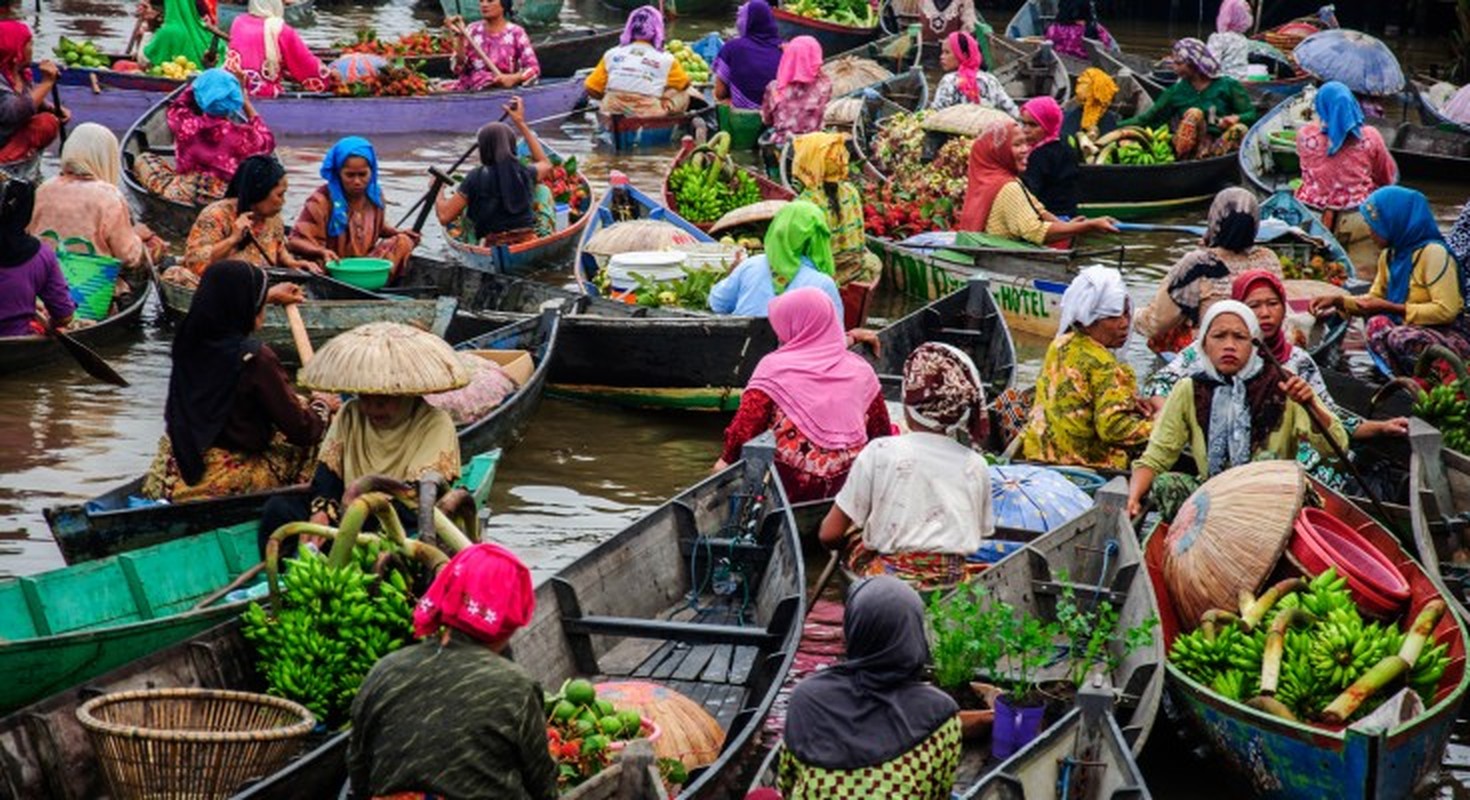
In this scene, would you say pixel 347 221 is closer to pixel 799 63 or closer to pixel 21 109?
pixel 21 109

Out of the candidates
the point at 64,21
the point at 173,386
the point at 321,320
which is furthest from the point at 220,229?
the point at 64,21

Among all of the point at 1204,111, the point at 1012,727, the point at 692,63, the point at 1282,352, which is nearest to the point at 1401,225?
the point at 1282,352

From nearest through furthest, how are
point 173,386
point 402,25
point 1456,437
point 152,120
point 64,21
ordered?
point 173,386, point 1456,437, point 152,120, point 64,21, point 402,25

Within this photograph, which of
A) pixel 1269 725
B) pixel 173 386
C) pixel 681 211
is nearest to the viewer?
pixel 1269 725

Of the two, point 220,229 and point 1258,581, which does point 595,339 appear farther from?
point 1258,581

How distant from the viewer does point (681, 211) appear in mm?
12672

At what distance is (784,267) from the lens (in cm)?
965

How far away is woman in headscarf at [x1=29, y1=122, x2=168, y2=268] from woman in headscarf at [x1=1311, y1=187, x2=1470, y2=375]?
6677 mm

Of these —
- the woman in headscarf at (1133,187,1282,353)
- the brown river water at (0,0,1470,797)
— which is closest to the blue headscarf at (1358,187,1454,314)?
the woman in headscarf at (1133,187,1282,353)

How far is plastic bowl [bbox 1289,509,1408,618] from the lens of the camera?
6691mm

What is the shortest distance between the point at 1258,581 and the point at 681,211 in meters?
6.66

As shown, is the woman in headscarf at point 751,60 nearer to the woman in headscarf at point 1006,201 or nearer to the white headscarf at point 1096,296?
the woman in headscarf at point 1006,201

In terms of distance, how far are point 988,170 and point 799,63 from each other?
357 centimetres

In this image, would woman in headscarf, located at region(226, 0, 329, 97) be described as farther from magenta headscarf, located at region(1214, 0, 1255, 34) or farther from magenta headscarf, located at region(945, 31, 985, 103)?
magenta headscarf, located at region(1214, 0, 1255, 34)
